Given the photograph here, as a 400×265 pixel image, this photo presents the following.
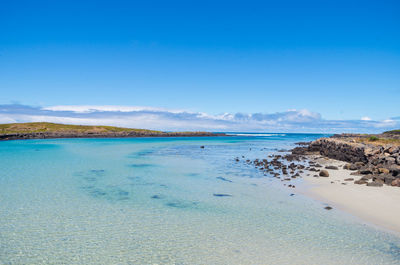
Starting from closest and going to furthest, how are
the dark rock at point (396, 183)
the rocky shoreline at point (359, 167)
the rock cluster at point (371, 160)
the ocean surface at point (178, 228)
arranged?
1. the ocean surface at point (178, 228)
2. the dark rock at point (396, 183)
3. the rock cluster at point (371, 160)
4. the rocky shoreline at point (359, 167)

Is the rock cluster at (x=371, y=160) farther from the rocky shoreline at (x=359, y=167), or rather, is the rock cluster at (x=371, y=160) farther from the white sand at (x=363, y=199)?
the white sand at (x=363, y=199)

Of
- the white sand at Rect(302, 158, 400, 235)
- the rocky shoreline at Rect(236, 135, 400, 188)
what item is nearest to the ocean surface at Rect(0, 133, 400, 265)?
the white sand at Rect(302, 158, 400, 235)

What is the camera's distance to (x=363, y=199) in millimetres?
14297

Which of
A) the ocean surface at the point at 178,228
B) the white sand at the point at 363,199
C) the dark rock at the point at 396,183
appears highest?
the dark rock at the point at 396,183

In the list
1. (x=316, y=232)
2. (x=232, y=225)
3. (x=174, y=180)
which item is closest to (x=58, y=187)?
(x=174, y=180)

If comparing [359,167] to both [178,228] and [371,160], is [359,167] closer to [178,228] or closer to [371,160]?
[371,160]

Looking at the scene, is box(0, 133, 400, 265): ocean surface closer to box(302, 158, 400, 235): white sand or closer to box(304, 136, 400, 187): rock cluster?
box(302, 158, 400, 235): white sand

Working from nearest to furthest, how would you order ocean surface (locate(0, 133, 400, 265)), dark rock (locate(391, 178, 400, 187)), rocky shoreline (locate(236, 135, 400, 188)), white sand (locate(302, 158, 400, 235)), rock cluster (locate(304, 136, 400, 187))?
1. ocean surface (locate(0, 133, 400, 265))
2. white sand (locate(302, 158, 400, 235))
3. dark rock (locate(391, 178, 400, 187))
4. rock cluster (locate(304, 136, 400, 187))
5. rocky shoreline (locate(236, 135, 400, 188))

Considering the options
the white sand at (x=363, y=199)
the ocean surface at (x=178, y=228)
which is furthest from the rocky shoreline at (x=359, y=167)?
the ocean surface at (x=178, y=228)

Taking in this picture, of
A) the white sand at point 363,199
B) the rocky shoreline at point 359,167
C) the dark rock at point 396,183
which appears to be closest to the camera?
the white sand at point 363,199

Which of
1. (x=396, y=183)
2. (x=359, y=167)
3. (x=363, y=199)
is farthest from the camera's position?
(x=359, y=167)

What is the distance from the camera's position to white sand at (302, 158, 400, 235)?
37.4 ft

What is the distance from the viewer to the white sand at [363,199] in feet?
37.4

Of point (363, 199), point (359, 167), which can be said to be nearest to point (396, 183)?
point (363, 199)
